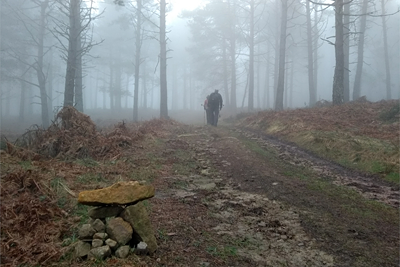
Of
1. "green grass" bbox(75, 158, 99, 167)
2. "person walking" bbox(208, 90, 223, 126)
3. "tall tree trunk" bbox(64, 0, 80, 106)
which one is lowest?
"green grass" bbox(75, 158, 99, 167)

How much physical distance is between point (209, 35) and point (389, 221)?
33022 mm

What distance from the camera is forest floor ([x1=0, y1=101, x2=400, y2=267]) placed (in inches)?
115

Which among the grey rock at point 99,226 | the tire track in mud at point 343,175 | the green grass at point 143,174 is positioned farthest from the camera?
the green grass at point 143,174

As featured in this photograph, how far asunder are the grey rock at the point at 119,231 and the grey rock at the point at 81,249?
0.21 meters

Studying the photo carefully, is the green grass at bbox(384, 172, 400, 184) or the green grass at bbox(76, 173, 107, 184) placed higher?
the green grass at bbox(76, 173, 107, 184)

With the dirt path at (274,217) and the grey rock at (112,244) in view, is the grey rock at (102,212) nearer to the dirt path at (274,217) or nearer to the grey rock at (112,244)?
the grey rock at (112,244)

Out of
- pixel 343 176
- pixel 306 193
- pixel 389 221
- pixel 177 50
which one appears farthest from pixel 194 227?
pixel 177 50

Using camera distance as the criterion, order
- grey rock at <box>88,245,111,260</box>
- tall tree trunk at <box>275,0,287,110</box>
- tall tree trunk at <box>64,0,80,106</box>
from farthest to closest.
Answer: tall tree trunk at <box>275,0,287,110</box> → tall tree trunk at <box>64,0,80,106</box> → grey rock at <box>88,245,111,260</box>

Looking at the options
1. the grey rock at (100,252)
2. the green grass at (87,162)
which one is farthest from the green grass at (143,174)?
the grey rock at (100,252)

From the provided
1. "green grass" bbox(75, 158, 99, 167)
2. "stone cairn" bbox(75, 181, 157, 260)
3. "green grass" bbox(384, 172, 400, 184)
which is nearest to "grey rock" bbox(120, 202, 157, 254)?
"stone cairn" bbox(75, 181, 157, 260)

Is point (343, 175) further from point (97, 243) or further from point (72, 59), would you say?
point (72, 59)

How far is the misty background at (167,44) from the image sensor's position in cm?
1848

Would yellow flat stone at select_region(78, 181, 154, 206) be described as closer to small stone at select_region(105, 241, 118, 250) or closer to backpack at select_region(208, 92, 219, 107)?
small stone at select_region(105, 241, 118, 250)

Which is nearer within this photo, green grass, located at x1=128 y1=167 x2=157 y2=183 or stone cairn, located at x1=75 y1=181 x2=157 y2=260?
stone cairn, located at x1=75 y1=181 x2=157 y2=260
